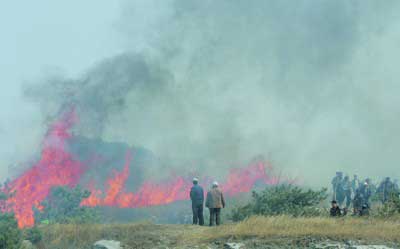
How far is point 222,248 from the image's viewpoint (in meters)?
13.4

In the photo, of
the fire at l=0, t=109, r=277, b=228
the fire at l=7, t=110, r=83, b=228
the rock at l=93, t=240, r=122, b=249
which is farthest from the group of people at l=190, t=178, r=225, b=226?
the fire at l=0, t=109, r=277, b=228

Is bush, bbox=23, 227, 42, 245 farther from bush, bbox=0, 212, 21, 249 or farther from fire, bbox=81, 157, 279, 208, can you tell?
fire, bbox=81, 157, 279, 208

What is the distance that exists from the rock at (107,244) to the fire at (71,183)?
14839 millimetres

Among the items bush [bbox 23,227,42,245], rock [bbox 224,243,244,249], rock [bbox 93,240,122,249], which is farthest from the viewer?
bush [bbox 23,227,42,245]

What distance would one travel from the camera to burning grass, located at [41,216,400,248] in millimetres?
13953

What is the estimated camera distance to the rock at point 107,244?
13.7 metres

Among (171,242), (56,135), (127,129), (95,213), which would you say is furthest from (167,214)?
(171,242)

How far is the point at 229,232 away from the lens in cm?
1442

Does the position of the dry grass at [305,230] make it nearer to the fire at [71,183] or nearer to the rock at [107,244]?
the rock at [107,244]

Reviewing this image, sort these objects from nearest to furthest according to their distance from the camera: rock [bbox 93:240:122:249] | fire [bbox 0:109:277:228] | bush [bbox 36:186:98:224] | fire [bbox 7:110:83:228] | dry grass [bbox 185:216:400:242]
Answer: rock [bbox 93:240:122:249]
dry grass [bbox 185:216:400:242]
fire [bbox 7:110:83:228]
bush [bbox 36:186:98:224]
fire [bbox 0:109:277:228]

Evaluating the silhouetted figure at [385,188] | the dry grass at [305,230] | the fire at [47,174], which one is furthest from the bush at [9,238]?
the silhouetted figure at [385,188]

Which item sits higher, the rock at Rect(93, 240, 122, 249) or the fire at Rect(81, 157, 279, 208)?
the fire at Rect(81, 157, 279, 208)

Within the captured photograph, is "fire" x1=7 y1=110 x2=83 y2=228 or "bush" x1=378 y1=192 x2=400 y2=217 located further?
"fire" x1=7 y1=110 x2=83 y2=228

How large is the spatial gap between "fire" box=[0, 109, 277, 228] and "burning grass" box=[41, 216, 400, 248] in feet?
43.5
